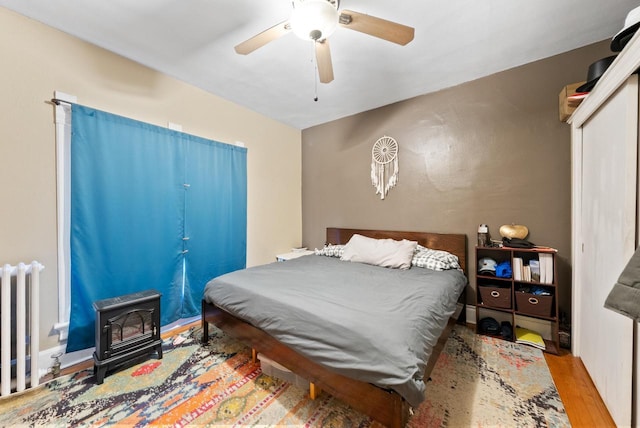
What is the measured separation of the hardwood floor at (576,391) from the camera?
4.64 ft

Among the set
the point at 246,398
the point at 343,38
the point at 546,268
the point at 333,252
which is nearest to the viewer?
the point at 246,398

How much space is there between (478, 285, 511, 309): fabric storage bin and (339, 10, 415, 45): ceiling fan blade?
2.28m

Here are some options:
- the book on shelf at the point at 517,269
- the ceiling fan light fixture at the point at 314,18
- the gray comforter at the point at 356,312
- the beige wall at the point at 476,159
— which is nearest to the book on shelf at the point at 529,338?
the beige wall at the point at 476,159

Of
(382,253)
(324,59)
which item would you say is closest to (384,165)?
(382,253)

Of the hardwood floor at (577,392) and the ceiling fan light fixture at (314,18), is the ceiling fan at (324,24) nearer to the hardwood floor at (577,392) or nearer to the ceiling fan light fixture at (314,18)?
the ceiling fan light fixture at (314,18)

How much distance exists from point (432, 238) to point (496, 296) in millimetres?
846

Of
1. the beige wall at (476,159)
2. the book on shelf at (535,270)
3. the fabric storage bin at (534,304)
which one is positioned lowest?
the fabric storage bin at (534,304)

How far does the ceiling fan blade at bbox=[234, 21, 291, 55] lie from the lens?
1.55 meters

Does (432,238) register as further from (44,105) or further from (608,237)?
(44,105)

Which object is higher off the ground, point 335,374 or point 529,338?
point 335,374

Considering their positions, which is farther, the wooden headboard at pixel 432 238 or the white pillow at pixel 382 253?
the wooden headboard at pixel 432 238

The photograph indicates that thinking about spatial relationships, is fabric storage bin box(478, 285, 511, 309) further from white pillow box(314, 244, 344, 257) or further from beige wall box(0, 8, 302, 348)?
beige wall box(0, 8, 302, 348)

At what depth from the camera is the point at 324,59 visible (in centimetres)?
177

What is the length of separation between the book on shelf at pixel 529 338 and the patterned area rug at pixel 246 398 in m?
0.09
